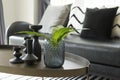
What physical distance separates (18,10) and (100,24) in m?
1.90

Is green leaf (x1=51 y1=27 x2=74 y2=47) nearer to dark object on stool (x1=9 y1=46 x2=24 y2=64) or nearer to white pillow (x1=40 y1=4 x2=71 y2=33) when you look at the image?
dark object on stool (x1=9 y1=46 x2=24 y2=64)

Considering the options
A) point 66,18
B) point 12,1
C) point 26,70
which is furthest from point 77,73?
point 12,1

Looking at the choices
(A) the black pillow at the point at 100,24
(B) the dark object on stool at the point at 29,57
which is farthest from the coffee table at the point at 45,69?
(A) the black pillow at the point at 100,24

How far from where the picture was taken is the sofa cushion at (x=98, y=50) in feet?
6.62

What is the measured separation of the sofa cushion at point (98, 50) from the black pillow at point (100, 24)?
24cm

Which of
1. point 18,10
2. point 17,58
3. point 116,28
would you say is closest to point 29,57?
point 17,58

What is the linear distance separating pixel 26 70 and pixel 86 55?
2.78 feet

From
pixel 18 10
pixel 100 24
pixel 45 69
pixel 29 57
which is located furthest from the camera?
pixel 18 10

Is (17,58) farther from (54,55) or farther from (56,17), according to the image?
(56,17)

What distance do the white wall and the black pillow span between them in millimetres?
1451

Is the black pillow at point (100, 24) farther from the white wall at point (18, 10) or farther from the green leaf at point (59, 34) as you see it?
the white wall at point (18, 10)

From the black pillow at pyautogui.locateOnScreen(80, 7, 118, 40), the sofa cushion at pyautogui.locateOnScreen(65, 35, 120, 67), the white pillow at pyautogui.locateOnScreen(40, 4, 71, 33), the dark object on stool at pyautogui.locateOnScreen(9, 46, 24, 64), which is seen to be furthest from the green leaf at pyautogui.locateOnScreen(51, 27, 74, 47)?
the white pillow at pyautogui.locateOnScreen(40, 4, 71, 33)

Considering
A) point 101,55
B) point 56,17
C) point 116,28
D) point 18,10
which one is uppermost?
point 18,10

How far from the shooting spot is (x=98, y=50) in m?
2.09
